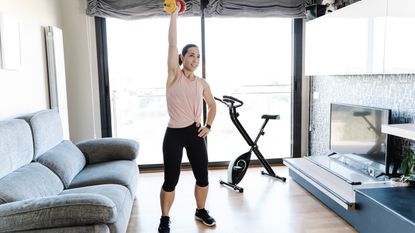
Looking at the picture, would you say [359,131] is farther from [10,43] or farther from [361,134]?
[10,43]

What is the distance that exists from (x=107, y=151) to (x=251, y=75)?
89.6 inches

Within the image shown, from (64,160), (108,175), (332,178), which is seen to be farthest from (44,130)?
(332,178)

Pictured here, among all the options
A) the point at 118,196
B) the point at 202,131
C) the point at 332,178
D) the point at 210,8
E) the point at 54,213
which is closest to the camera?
the point at 54,213

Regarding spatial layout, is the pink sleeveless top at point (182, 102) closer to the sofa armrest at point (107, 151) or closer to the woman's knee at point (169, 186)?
the woman's knee at point (169, 186)

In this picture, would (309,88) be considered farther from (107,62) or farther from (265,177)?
(107,62)

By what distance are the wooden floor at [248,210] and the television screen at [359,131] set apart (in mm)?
627

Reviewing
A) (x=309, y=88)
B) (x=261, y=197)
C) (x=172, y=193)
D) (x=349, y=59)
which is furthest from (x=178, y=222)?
(x=309, y=88)

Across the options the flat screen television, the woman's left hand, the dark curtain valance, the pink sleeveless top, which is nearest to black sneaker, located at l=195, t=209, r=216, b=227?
the woman's left hand

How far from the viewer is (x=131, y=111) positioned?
445cm

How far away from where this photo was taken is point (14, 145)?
2115 mm

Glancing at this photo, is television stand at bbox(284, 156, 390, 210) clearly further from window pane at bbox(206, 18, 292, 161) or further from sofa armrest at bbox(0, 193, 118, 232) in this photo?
sofa armrest at bbox(0, 193, 118, 232)

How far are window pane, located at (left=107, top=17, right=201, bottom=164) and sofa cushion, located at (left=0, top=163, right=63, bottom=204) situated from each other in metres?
2.05

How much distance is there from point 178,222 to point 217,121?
2071mm

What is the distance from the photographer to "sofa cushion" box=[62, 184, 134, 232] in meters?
2.08
